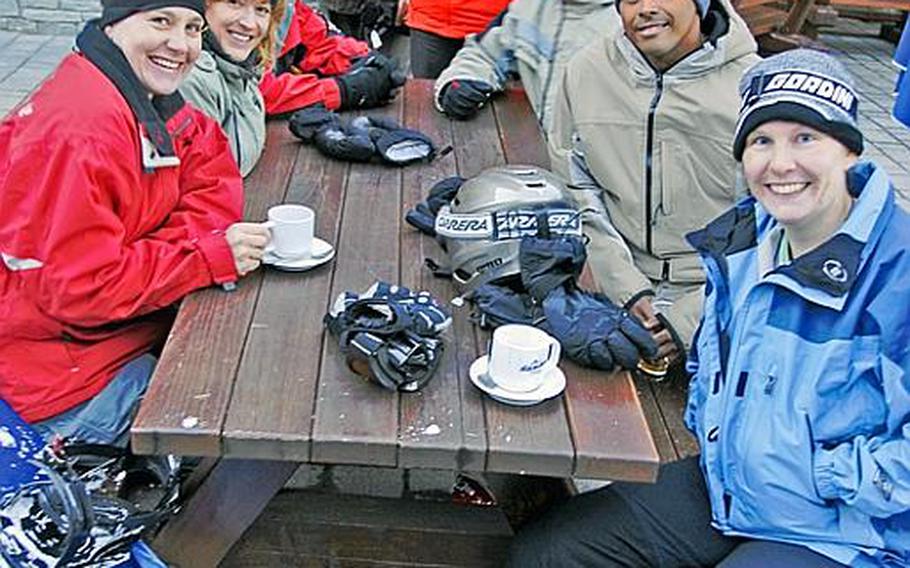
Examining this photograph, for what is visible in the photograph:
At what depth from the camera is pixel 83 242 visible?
1.96 meters

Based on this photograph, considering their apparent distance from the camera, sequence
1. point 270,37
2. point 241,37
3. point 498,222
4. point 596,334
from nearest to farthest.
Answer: point 596,334 → point 498,222 → point 241,37 → point 270,37

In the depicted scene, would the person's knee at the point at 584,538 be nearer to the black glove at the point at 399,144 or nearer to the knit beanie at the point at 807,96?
the knit beanie at the point at 807,96

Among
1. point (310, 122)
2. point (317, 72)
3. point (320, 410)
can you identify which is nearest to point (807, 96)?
point (320, 410)

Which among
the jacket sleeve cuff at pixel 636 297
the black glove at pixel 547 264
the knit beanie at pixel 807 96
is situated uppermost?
the knit beanie at pixel 807 96

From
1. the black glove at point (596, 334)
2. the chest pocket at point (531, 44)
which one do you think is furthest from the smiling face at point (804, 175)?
the chest pocket at point (531, 44)

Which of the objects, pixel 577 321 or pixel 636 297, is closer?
pixel 577 321

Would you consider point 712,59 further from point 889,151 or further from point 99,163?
point 889,151

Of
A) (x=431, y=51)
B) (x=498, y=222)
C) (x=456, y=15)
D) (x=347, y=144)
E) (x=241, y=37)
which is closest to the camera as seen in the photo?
(x=498, y=222)

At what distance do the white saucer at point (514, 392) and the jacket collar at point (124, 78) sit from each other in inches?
32.5

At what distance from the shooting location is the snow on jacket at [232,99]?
262cm

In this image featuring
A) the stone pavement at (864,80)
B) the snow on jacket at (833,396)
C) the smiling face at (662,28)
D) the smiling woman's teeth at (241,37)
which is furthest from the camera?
the stone pavement at (864,80)

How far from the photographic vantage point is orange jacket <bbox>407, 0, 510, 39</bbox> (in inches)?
155

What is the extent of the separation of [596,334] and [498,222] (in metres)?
0.38

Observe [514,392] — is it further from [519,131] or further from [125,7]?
[519,131]
